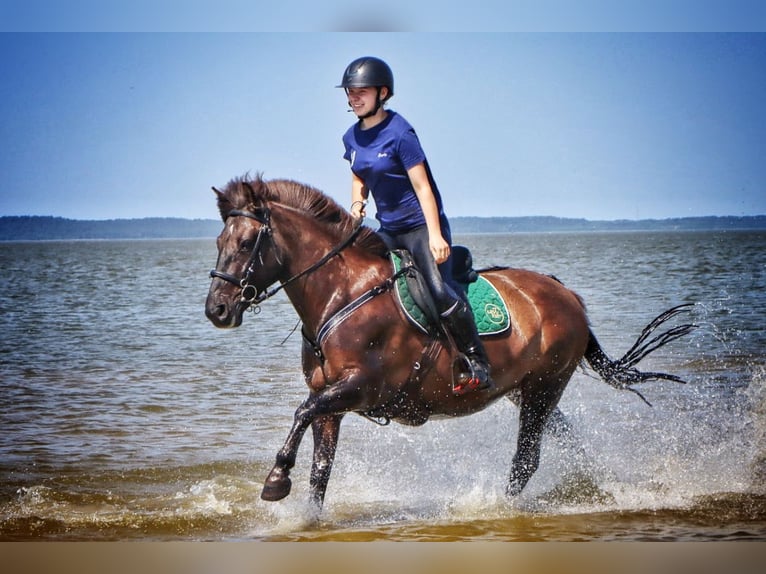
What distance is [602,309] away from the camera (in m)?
12.5

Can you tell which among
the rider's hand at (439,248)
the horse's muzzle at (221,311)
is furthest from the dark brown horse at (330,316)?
the rider's hand at (439,248)

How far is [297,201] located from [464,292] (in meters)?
0.87

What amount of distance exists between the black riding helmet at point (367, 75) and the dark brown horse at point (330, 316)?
49 centimetres

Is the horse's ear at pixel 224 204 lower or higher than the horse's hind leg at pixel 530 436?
higher

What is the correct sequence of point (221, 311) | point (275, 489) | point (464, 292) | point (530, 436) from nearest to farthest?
1. point (221, 311)
2. point (275, 489)
3. point (464, 292)
4. point (530, 436)

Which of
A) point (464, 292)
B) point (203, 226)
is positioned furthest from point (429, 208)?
point (203, 226)

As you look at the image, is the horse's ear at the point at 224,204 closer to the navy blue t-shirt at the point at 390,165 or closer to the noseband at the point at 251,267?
the noseband at the point at 251,267

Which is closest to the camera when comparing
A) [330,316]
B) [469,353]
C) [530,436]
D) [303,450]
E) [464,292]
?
[330,316]

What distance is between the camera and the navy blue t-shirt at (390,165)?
177 inches

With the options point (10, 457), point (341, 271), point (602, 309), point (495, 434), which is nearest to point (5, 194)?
point (10, 457)

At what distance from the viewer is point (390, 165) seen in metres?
4.52

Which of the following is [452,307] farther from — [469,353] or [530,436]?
[530,436]

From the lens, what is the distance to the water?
509cm

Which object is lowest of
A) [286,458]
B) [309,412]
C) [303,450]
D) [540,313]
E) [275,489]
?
[303,450]
